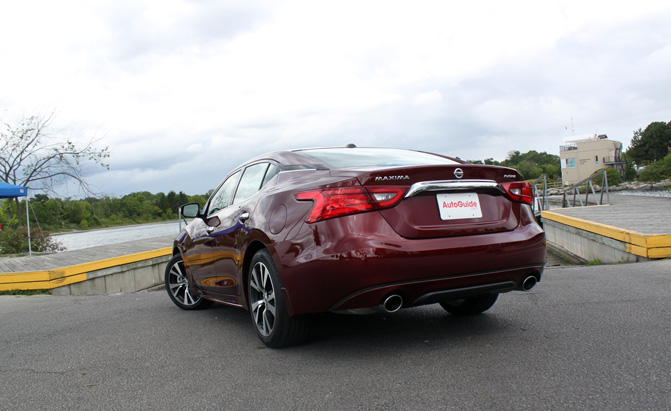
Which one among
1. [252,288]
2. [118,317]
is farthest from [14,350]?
[252,288]

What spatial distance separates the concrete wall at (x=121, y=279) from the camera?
9836 millimetres

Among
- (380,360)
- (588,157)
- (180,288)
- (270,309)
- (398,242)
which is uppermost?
(588,157)

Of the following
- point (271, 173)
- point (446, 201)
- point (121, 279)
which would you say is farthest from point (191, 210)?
point (121, 279)

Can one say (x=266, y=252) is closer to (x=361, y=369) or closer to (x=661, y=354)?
(x=361, y=369)

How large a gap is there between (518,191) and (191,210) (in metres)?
3.15

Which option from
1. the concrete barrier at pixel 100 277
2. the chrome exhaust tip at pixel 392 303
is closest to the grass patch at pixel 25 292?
the concrete barrier at pixel 100 277

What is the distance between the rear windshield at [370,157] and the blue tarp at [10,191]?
14.3 m

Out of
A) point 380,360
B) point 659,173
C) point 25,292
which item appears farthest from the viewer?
point 659,173

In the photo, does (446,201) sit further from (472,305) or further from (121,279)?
(121,279)

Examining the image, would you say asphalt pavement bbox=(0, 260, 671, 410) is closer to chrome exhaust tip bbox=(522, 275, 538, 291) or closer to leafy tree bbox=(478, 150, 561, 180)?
chrome exhaust tip bbox=(522, 275, 538, 291)

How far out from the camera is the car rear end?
3.13 m

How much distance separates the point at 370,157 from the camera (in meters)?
4.02

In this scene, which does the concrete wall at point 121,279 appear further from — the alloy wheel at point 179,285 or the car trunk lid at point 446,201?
the car trunk lid at point 446,201

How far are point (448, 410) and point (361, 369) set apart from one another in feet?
2.66
